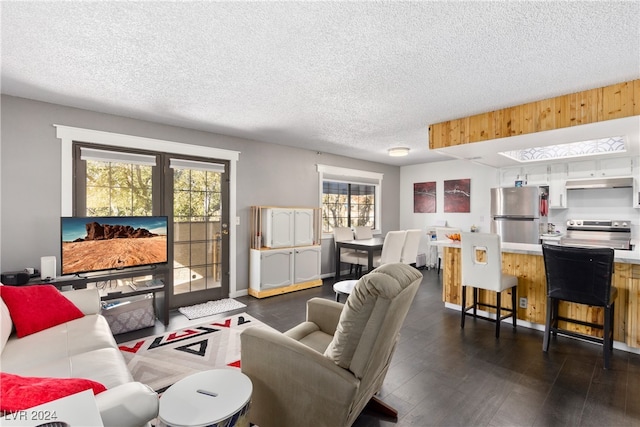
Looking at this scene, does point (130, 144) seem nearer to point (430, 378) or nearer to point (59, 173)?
point (59, 173)

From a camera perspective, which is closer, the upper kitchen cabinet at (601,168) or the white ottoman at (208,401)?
the white ottoman at (208,401)

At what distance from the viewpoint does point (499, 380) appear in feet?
7.80

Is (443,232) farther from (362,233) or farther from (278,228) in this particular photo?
(278,228)

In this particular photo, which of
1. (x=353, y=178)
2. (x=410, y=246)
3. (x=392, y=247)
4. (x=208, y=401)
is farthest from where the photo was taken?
(x=353, y=178)

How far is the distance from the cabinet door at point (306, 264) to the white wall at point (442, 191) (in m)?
3.05

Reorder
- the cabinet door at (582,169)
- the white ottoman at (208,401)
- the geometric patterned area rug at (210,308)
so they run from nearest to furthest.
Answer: the white ottoman at (208,401)
the geometric patterned area rug at (210,308)
the cabinet door at (582,169)

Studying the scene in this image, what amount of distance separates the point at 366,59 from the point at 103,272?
336 cm

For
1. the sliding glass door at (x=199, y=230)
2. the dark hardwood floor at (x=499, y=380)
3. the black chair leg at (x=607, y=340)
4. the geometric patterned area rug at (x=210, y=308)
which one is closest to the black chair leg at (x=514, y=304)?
the dark hardwood floor at (x=499, y=380)

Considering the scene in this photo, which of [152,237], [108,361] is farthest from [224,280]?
[108,361]

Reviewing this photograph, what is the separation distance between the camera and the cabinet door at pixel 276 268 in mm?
4611

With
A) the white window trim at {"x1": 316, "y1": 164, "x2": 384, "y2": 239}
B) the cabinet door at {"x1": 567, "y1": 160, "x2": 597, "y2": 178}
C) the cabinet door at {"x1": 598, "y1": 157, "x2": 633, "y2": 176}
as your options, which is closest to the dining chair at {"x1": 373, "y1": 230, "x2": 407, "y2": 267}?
the white window trim at {"x1": 316, "y1": 164, "x2": 384, "y2": 239}

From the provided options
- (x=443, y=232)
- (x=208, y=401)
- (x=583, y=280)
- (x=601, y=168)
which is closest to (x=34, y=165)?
(x=208, y=401)

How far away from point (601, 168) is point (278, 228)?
5.09 metres

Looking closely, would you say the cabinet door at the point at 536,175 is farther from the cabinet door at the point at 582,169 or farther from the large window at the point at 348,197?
the large window at the point at 348,197
